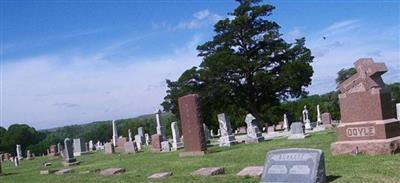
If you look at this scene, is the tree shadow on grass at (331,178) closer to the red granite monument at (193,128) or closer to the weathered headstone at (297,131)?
the red granite monument at (193,128)

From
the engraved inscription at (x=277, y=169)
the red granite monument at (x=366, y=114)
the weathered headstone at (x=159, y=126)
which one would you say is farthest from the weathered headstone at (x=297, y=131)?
the engraved inscription at (x=277, y=169)

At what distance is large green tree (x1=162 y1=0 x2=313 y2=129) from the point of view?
44812 millimetres

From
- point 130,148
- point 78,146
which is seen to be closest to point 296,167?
point 130,148

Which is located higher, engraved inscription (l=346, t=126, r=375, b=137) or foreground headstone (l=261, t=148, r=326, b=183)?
engraved inscription (l=346, t=126, r=375, b=137)

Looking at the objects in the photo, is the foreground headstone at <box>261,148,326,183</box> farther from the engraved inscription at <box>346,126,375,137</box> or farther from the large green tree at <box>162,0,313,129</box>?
the large green tree at <box>162,0,313,129</box>

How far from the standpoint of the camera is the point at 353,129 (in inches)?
536

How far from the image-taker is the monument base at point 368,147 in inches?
497

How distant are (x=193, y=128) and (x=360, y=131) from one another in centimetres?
905

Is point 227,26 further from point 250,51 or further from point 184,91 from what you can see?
point 184,91

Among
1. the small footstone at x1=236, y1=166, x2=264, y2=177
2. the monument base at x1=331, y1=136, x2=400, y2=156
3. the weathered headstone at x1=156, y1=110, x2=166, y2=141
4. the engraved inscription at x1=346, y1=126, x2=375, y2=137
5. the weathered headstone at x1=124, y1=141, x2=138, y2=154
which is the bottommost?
the weathered headstone at x1=124, y1=141, x2=138, y2=154

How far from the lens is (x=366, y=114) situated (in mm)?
13500

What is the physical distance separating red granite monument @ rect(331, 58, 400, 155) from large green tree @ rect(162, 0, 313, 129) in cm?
3063

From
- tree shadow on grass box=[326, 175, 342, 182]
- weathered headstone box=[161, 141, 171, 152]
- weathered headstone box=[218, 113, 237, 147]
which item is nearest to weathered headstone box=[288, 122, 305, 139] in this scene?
weathered headstone box=[218, 113, 237, 147]

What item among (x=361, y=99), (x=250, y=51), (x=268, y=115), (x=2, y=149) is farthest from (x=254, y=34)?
(x=2, y=149)
